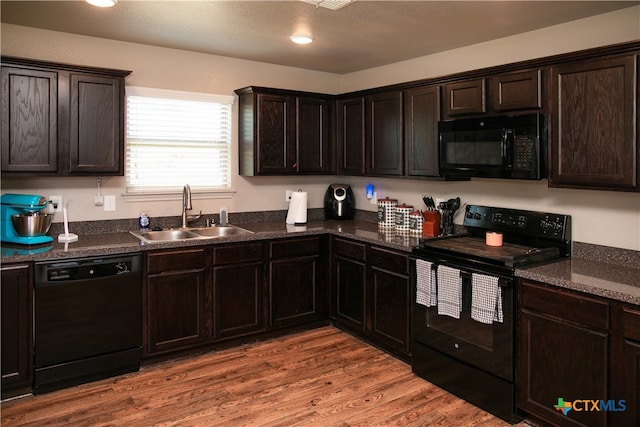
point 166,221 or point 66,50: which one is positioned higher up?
point 66,50

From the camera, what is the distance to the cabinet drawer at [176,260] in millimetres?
3311

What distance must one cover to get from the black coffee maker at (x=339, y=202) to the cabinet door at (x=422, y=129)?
96 cm

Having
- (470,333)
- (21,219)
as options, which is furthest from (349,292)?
(21,219)

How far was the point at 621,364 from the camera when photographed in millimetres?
2207

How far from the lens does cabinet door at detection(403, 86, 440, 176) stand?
354cm

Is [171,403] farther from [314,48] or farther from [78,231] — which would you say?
[314,48]

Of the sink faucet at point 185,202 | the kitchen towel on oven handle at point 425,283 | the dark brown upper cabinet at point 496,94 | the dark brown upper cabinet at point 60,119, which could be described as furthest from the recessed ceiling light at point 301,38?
the kitchen towel on oven handle at point 425,283

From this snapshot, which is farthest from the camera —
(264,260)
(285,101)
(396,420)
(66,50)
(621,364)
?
(285,101)

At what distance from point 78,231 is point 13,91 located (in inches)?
42.1

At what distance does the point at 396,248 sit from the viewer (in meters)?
3.42

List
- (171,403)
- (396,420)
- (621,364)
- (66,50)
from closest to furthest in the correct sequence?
(621,364) < (396,420) < (171,403) < (66,50)

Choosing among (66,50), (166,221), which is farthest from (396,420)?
(66,50)

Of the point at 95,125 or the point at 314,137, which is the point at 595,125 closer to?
the point at 314,137

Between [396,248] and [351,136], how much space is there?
1.35m
